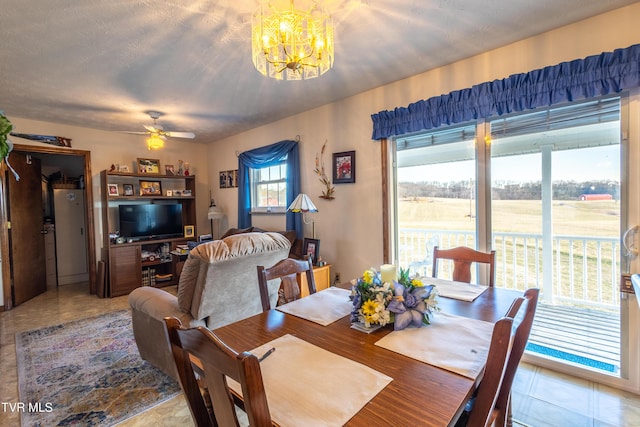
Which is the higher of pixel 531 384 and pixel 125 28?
pixel 125 28

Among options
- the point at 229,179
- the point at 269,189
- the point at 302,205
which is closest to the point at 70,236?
the point at 229,179

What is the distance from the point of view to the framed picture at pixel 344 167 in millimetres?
3229

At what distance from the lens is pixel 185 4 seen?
5.60ft

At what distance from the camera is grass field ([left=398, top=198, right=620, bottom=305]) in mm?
2115

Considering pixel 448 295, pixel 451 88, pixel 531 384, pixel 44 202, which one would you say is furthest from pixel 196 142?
pixel 531 384

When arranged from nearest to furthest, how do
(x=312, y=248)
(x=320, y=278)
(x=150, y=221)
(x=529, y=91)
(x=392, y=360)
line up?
(x=392, y=360) < (x=529, y=91) < (x=320, y=278) < (x=312, y=248) < (x=150, y=221)

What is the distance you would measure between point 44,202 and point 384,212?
18.9ft

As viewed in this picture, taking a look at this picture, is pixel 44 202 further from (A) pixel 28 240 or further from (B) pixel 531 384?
(B) pixel 531 384

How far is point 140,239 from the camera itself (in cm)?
456

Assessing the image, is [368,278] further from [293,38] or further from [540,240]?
[540,240]

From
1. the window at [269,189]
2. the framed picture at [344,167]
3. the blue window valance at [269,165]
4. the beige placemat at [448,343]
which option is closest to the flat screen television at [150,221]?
the blue window valance at [269,165]

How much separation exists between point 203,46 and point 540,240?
10.2 ft

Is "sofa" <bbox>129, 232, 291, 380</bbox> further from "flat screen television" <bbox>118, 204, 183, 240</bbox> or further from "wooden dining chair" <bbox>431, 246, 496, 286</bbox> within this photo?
"flat screen television" <bbox>118, 204, 183, 240</bbox>

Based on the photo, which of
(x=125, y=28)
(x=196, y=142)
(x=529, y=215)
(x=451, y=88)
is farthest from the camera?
(x=196, y=142)
